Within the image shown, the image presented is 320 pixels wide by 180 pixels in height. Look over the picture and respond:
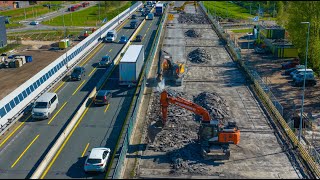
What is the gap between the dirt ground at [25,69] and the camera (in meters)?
55.5

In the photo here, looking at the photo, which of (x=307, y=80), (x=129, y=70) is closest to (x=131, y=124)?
(x=129, y=70)

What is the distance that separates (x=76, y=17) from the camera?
135 meters

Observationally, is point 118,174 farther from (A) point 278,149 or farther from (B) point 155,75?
(B) point 155,75

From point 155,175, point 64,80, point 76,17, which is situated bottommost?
point 155,175

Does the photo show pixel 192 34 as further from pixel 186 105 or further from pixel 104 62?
pixel 186 105

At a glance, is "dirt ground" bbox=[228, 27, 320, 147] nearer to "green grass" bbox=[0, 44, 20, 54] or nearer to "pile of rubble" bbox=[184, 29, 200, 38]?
"pile of rubble" bbox=[184, 29, 200, 38]

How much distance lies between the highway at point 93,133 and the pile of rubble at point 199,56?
1862cm

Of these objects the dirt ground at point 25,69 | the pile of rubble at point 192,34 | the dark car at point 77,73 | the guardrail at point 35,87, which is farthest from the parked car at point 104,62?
the pile of rubble at point 192,34

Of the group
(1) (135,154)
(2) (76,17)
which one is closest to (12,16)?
(2) (76,17)

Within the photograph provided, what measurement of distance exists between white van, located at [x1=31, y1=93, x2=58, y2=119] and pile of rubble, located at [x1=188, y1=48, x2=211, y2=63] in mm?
29560

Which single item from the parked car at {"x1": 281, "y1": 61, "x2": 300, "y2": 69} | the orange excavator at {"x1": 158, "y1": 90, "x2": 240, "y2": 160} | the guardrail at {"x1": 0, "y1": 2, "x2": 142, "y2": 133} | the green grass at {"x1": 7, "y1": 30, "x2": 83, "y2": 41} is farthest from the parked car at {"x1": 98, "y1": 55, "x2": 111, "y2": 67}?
the green grass at {"x1": 7, "y1": 30, "x2": 83, "y2": 41}

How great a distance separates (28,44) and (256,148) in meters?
65.1

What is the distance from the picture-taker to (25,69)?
6469 centimetres

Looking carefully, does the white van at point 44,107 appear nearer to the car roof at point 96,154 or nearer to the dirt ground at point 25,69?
the car roof at point 96,154
